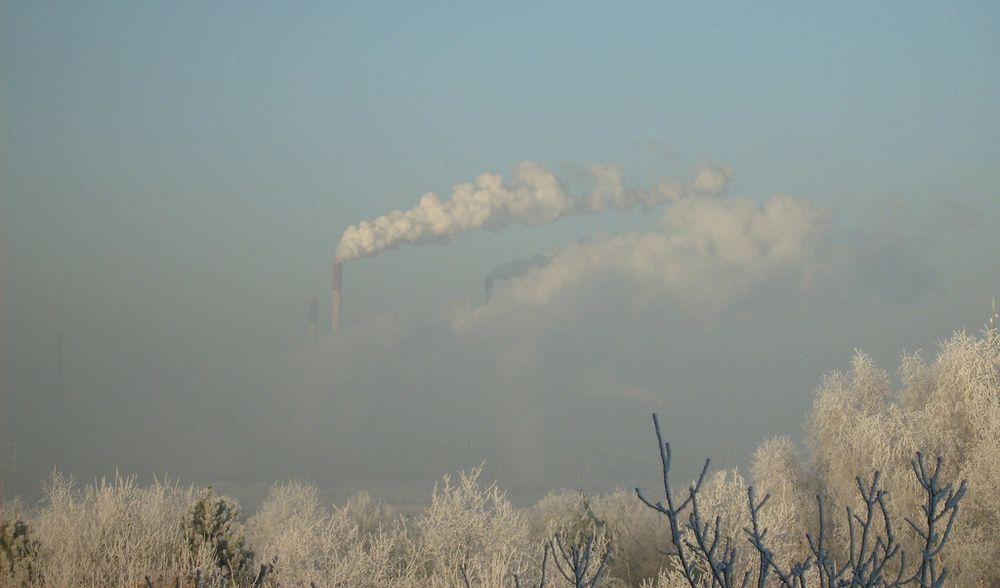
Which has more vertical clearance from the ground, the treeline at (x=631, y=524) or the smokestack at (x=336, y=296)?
the smokestack at (x=336, y=296)

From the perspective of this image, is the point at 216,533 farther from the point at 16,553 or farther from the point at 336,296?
the point at 336,296

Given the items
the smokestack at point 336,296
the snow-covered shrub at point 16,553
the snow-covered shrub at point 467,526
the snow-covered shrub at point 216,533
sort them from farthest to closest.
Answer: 1. the smokestack at point 336,296
2. the snow-covered shrub at point 467,526
3. the snow-covered shrub at point 216,533
4. the snow-covered shrub at point 16,553

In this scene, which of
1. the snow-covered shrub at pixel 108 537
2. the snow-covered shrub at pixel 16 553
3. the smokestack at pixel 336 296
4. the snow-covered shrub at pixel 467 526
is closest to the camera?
the snow-covered shrub at pixel 108 537

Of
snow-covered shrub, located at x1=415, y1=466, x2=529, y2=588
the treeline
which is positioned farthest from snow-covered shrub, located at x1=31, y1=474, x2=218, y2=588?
snow-covered shrub, located at x1=415, y1=466, x2=529, y2=588

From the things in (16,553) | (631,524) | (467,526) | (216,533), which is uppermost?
(631,524)

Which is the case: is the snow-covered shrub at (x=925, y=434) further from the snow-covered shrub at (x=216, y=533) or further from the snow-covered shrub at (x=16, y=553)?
the snow-covered shrub at (x=16, y=553)

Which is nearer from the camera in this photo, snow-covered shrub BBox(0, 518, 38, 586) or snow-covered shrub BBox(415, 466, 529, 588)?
snow-covered shrub BBox(0, 518, 38, 586)

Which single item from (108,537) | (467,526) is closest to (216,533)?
(108,537)

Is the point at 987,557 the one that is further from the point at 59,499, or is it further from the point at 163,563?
the point at 59,499

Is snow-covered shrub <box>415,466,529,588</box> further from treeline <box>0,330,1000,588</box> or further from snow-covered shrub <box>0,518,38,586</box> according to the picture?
snow-covered shrub <box>0,518,38,586</box>

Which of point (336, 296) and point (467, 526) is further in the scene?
point (336, 296)

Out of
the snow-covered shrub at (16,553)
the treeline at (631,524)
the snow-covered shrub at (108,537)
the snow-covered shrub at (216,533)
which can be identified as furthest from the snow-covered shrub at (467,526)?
the snow-covered shrub at (16,553)

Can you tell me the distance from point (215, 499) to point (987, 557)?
1511cm

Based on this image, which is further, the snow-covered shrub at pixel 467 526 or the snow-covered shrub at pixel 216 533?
the snow-covered shrub at pixel 467 526
